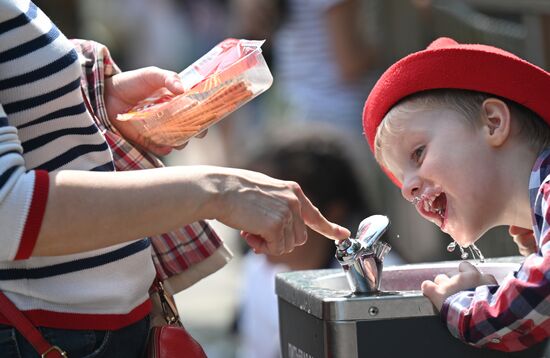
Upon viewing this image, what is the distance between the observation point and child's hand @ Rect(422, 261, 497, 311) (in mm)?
1858

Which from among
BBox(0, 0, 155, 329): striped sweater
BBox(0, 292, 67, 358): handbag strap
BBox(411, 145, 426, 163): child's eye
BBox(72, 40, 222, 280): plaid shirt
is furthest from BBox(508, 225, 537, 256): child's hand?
BBox(0, 292, 67, 358): handbag strap

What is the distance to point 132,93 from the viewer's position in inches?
82.0

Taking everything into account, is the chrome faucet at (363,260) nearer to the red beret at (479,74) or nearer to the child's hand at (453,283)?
the child's hand at (453,283)

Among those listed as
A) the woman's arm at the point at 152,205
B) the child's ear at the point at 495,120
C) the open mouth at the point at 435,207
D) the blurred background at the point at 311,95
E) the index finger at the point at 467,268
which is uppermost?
the woman's arm at the point at 152,205

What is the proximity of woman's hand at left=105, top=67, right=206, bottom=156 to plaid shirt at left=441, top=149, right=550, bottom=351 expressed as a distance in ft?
1.94

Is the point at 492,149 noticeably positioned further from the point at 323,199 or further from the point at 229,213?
the point at 323,199

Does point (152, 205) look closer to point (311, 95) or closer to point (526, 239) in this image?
point (526, 239)

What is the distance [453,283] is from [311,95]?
316cm

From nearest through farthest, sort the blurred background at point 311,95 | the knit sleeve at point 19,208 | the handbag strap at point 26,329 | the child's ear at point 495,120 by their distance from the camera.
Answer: the knit sleeve at point 19,208, the handbag strap at point 26,329, the child's ear at point 495,120, the blurred background at point 311,95

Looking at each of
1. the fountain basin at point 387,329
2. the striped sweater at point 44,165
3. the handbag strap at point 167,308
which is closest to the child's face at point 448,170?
the fountain basin at point 387,329

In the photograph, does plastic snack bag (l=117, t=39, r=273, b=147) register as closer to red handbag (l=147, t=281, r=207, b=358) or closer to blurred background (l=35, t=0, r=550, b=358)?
red handbag (l=147, t=281, r=207, b=358)

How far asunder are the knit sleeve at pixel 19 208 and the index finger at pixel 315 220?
43 centimetres

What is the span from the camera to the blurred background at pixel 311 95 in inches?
150

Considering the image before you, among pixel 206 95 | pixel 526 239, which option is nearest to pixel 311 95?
pixel 526 239
